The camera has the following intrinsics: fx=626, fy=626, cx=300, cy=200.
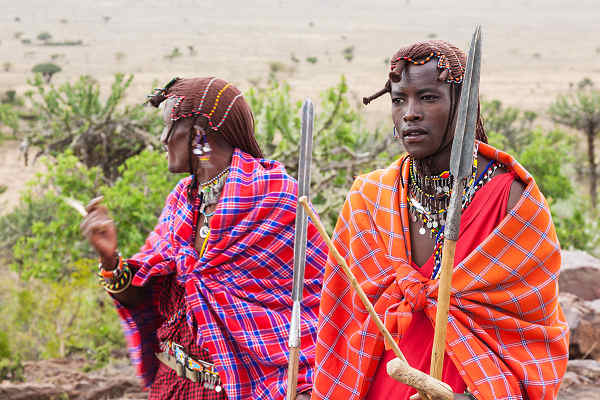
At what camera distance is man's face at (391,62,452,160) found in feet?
6.30

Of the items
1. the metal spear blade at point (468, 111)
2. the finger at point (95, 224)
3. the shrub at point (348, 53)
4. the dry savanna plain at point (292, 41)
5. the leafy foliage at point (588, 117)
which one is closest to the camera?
the metal spear blade at point (468, 111)

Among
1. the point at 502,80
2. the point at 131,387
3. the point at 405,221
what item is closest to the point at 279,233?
the point at 405,221

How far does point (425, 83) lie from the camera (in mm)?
1934

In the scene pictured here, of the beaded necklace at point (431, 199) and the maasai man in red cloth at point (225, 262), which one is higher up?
the beaded necklace at point (431, 199)

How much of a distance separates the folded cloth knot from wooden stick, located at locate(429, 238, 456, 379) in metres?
0.40

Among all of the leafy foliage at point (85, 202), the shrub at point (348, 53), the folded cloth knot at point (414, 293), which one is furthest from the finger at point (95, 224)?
the shrub at point (348, 53)

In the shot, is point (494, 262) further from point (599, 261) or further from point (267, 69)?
point (267, 69)

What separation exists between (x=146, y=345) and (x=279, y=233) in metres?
0.97

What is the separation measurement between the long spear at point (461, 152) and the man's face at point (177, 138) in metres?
1.63

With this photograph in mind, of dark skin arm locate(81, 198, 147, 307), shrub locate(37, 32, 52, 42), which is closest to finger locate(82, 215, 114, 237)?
dark skin arm locate(81, 198, 147, 307)

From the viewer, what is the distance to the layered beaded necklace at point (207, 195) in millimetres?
2875

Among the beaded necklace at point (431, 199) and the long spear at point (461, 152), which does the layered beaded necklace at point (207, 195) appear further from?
the long spear at point (461, 152)

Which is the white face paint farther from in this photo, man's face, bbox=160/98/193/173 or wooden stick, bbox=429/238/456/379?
wooden stick, bbox=429/238/456/379

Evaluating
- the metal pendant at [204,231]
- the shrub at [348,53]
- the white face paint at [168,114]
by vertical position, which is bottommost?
the shrub at [348,53]
